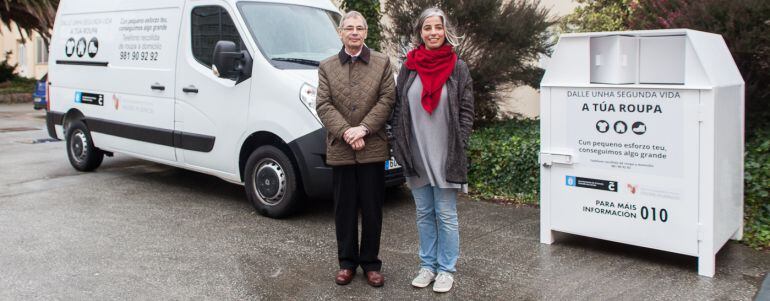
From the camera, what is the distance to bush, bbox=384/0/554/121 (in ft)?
28.0

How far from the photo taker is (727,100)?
4777 mm

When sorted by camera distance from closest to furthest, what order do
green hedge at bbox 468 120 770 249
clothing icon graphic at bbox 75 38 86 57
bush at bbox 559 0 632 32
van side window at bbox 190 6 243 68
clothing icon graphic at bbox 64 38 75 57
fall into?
green hedge at bbox 468 120 770 249, van side window at bbox 190 6 243 68, clothing icon graphic at bbox 75 38 86 57, clothing icon graphic at bbox 64 38 75 57, bush at bbox 559 0 632 32

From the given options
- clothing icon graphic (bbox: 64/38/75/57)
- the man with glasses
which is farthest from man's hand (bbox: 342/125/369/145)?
clothing icon graphic (bbox: 64/38/75/57)

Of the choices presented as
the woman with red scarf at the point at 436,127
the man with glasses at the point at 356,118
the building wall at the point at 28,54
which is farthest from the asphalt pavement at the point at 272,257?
the building wall at the point at 28,54

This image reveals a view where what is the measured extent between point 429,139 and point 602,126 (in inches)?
54.9

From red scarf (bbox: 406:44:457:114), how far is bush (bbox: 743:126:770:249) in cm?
282

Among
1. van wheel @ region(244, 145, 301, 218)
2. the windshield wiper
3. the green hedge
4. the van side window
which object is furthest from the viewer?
the van side window

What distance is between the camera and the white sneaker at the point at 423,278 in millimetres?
4461

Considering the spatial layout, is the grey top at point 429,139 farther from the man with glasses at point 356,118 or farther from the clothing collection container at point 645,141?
the clothing collection container at point 645,141

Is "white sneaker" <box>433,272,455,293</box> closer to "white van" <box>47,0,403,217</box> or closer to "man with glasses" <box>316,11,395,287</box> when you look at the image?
"man with glasses" <box>316,11,395,287</box>

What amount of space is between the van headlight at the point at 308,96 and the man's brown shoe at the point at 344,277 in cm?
166

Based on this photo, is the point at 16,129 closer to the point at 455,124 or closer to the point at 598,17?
the point at 598,17

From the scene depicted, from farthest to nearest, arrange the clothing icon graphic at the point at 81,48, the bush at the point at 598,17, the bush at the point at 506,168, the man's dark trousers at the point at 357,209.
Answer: the bush at the point at 598,17 < the clothing icon graphic at the point at 81,48 < the bush at the point at 506,168 < the man's dark trousers at the point at 357,209

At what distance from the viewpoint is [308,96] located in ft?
19.2
